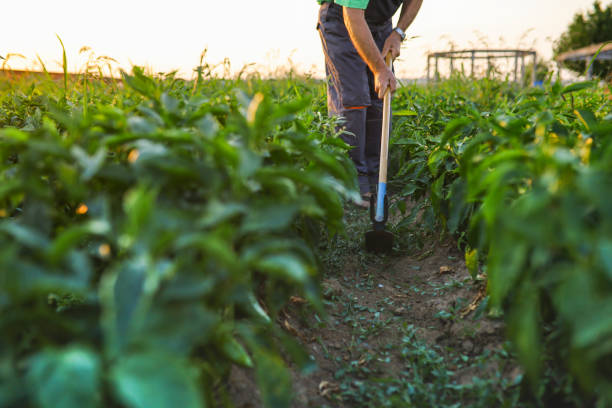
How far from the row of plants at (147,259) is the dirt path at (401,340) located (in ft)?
0.89

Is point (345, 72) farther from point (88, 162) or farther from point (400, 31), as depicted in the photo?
point (88, 162)

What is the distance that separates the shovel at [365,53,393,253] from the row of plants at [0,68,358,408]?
5.12ft

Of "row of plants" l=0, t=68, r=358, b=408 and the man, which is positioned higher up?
the man

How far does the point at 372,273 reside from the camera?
8.44 feet

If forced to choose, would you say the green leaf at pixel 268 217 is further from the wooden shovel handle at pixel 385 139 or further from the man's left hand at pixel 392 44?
the man's left hand at pixel 392 44

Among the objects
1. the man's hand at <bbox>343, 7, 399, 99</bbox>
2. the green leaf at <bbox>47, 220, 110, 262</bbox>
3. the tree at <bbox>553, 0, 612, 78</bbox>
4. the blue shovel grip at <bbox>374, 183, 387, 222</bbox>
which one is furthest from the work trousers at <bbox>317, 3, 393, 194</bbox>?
the tree at <bbox>553, 0, 612, 78</bbox>

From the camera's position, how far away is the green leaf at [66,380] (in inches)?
23.2

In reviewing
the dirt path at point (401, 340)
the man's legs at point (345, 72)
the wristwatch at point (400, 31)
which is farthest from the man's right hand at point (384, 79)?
the dirt path at point (401, 340)

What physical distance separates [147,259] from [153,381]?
191 millimetres

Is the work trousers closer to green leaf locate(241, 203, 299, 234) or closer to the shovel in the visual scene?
the shovel

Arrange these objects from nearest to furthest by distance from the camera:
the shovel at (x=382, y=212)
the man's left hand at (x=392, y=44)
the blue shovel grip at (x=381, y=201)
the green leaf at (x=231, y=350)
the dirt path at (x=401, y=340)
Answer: the green leaf at (x=231, y=350) → the dirt path at (x=401, y=340) → the shovel at (x=382, y=212) → the blue shovel grip at (x=381, y=201) → the man's left hand at (x=392, y=44)

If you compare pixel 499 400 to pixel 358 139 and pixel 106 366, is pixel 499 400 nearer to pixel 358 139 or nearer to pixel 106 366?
pixel 106 366

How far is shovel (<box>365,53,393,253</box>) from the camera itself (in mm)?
2781

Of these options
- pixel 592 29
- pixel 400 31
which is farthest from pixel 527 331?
pixel 592 29
